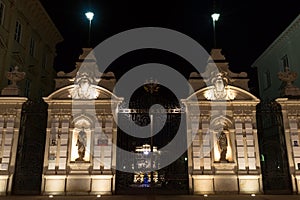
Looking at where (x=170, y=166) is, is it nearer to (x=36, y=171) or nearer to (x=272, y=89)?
(x=36, y=171)

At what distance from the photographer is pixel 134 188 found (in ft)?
58.6

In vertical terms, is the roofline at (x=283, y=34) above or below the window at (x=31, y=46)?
above

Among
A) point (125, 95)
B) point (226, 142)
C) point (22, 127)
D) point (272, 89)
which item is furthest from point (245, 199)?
point (272, 89)

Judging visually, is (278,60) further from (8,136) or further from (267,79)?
(8,136)

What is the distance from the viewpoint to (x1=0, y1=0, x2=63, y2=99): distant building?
22656mm

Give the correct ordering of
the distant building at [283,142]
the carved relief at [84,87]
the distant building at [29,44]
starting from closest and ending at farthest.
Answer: the distant building at [283,142] < the carved relief at [84,87] < the distant building at [29,44]

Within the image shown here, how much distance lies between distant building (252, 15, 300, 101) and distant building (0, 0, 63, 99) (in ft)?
64.3

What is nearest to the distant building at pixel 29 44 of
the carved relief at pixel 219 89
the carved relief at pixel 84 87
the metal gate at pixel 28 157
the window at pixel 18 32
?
the window at pixel 18 32

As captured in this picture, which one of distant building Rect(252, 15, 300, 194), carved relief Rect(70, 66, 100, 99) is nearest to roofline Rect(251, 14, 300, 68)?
distant building Rect(252, 15, 300, 194)

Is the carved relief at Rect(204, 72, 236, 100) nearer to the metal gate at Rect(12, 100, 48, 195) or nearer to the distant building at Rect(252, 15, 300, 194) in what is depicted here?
the distant building at Rect(252, 15, 300, 194)

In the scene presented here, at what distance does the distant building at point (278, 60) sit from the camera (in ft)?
88.6

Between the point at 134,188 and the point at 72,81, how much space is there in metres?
6.91

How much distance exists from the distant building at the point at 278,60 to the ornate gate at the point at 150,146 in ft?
36.1

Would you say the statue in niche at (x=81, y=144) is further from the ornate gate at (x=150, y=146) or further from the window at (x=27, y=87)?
the window at (x=27, y=87)
